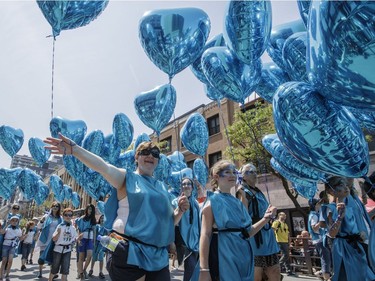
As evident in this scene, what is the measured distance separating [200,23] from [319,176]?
2479mm

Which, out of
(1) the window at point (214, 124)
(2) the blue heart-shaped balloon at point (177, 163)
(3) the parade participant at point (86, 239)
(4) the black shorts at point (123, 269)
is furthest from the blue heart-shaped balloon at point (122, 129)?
(1) the window at point (214, 124)

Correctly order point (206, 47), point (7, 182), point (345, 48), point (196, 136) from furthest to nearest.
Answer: point (7, 182)
point (196, 136)
point (206, 47)
point (345, 48)

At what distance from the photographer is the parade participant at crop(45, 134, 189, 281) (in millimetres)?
2061

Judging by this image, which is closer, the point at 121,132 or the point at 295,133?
the point at 295,133

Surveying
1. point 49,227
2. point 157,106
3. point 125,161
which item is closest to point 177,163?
point 125,161

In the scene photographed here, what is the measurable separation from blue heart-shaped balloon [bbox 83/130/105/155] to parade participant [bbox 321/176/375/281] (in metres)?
6.53

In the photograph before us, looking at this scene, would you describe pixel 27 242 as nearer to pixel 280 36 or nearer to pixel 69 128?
pixel 69 128

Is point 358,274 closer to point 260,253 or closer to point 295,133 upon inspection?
point 260,253

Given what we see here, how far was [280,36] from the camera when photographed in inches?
169

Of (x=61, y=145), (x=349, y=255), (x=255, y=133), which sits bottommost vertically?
(x=349, y=255)

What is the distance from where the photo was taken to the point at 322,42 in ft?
4.76

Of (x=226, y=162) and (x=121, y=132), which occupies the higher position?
(x=121, y=132)

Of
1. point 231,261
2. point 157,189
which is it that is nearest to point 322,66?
point 157,189

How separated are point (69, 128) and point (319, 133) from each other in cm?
730
